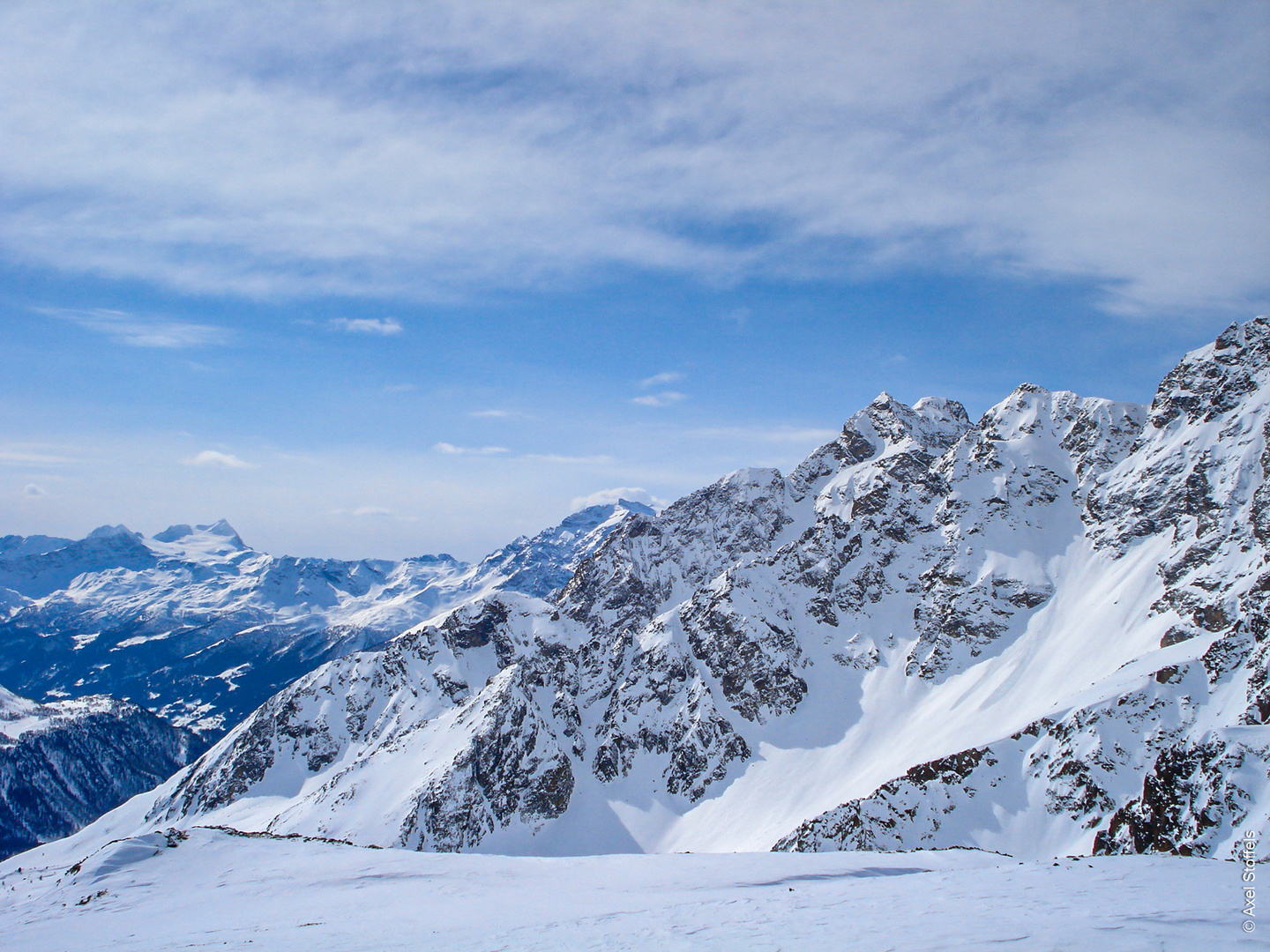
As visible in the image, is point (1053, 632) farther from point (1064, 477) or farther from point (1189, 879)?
point (1189, 879)

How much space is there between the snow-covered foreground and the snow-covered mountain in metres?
62.2

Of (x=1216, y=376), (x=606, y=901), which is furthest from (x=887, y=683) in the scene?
(x=606, y=901)

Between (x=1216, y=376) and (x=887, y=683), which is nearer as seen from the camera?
(x=1216, y=376)

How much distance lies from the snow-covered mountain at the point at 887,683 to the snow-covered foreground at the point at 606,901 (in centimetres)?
6220

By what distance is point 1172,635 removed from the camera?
115750 mm

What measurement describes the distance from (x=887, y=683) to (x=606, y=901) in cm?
14397

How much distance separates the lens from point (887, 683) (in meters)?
158

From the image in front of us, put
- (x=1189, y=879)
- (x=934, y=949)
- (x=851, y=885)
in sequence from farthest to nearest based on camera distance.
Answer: (x=851, y=885)
(x=1189, y=879)
(x=934, y=949)

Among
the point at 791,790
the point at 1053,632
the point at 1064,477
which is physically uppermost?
the point at 1064,477

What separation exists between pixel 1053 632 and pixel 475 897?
14478 centimetres

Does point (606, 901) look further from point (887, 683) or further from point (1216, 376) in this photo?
point (1216, 376)

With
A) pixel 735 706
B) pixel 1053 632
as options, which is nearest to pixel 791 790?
pixel 735 706

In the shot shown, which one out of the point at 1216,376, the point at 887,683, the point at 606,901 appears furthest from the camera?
the point at 887,683

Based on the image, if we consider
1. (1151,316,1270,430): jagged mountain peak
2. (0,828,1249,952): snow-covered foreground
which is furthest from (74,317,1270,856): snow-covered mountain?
(0,828,1249,952): snow-covered foreground
